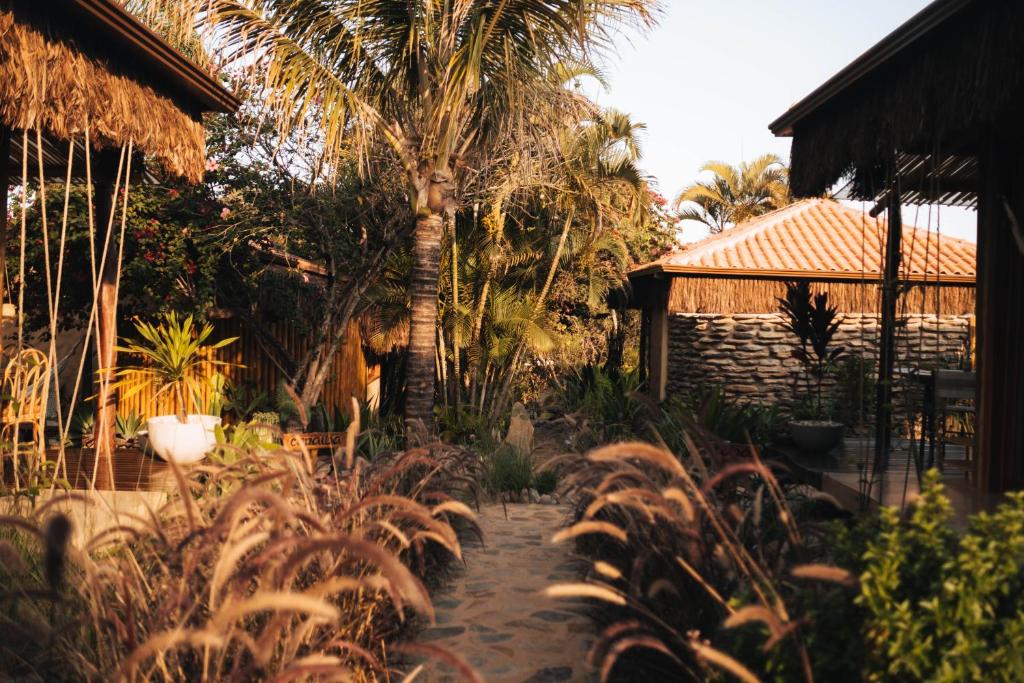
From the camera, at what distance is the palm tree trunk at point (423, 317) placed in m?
8.57

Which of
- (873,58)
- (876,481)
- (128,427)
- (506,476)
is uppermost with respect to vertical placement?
(873,58)

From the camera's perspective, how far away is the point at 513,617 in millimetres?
4414

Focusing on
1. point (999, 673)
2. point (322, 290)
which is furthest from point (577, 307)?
point (999, 673)

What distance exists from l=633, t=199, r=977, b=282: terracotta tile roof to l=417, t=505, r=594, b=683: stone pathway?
7943mm

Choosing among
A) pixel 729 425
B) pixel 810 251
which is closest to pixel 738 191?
pixel 810 251

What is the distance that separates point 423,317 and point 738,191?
21.5m

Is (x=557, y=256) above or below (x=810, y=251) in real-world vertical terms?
below

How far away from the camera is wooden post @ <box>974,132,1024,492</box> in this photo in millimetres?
5359

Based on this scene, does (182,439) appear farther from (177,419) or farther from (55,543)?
(55,543)

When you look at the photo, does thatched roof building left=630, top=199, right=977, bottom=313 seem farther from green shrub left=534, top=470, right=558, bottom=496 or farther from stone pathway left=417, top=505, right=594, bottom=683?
stone pathway left=417, top=505, right=594, bottom=683

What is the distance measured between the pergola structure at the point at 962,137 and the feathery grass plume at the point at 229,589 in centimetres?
346

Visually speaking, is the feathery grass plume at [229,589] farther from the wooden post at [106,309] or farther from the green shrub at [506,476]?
the green shrub at [506,476]

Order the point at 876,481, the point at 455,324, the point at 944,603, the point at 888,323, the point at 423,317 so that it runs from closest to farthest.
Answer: the point at 944,603 < the point at 876,481 < the point at 888,323 < the point at 423,317 < the point at 455,324

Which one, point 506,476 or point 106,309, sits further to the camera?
point 506,476
